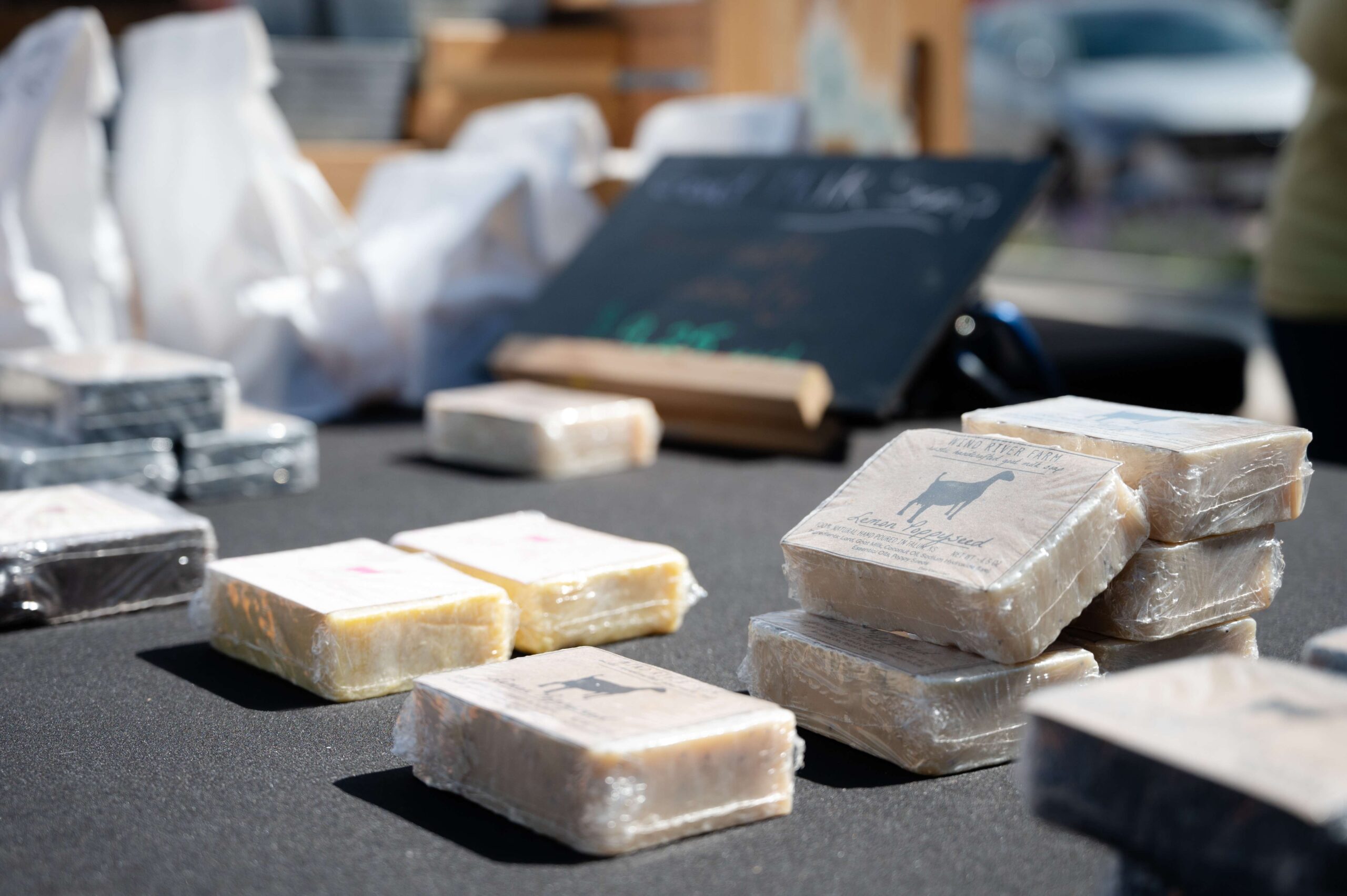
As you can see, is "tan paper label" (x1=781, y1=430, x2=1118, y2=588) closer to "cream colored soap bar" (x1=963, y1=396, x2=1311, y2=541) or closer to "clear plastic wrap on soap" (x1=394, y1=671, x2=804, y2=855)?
"cream colored soap bar" (x1=963, y1=396, x2=1311, y2=541)

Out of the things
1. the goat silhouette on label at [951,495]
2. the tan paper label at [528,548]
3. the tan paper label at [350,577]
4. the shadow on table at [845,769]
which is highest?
the goat silhouette on label at [951,495]

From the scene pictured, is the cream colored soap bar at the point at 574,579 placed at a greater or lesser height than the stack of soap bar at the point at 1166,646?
lesser

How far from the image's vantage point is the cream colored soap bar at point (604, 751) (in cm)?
119

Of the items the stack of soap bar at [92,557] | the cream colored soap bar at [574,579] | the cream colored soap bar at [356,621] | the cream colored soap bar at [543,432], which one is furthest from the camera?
the cream colored soap bar at [543,432]

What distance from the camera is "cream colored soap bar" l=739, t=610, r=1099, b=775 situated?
1.34 m

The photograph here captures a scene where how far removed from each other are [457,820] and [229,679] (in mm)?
506

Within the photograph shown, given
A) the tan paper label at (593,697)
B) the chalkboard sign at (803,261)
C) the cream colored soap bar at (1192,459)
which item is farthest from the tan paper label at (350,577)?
the chalkboard sign at (803,261)

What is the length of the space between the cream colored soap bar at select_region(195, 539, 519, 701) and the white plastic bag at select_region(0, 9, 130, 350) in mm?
1568

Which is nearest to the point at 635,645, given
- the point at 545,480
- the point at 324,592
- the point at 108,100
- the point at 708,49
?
the point at 324,592

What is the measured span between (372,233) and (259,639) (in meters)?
2.39

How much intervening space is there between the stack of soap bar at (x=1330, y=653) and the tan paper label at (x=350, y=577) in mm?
861

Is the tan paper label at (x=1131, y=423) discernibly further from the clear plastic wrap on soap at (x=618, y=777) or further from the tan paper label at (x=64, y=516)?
the tan paper label at (x=64, y=516)

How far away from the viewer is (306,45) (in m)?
4.62

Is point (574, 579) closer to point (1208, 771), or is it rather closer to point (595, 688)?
point (595, 688)
